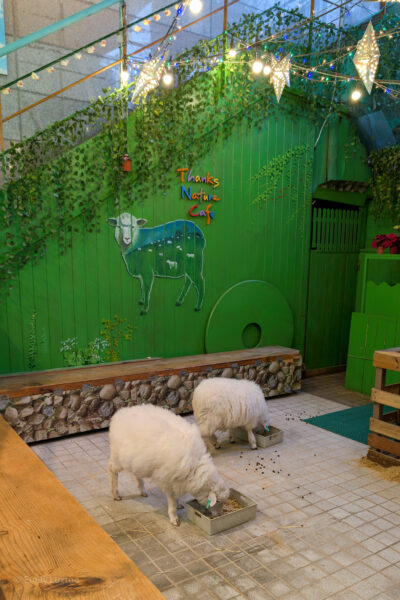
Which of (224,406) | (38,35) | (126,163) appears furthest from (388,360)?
(38,35)

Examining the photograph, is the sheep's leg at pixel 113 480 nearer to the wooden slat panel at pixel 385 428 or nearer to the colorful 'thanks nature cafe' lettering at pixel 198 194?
the wooden slat panel at pixel 385 428

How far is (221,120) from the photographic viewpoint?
614 cm

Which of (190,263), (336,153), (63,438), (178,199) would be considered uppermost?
(336,153)

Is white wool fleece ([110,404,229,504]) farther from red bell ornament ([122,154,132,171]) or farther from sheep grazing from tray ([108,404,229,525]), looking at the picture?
red bell ornament ([122,154,132,171])

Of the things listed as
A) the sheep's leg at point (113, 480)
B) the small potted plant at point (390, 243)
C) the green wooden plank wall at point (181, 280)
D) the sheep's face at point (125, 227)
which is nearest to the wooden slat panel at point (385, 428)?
the sheep's leg at point (113, 480)

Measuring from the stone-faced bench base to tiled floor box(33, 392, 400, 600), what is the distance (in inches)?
9.3

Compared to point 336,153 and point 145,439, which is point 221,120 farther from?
point 145,439

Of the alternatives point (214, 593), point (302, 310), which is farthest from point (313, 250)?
point (214, 593)

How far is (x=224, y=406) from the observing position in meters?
4.20

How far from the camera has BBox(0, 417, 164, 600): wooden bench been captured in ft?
4.09

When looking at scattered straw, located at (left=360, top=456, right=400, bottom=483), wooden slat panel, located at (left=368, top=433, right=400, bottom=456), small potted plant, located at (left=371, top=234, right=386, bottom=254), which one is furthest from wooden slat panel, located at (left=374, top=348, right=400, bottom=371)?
small potted plant, located at (left=371, top=234, right=386, bottom=254)

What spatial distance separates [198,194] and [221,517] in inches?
166

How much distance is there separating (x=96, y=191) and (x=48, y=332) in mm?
1797

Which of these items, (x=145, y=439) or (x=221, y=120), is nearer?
(x=145, y=439)
